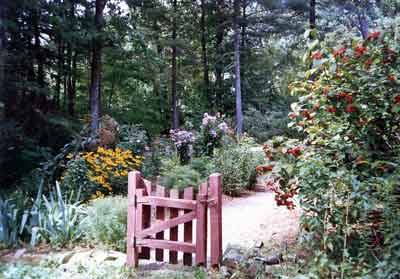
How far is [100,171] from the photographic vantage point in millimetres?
5301

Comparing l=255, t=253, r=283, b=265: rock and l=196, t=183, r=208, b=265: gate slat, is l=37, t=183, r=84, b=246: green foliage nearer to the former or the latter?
l=196, t=183, r=208, b=265: gate slat

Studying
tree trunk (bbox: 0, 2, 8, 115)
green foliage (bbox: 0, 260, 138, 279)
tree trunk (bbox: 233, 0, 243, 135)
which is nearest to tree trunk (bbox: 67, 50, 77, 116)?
tree trunk (bbox: 0, 2, 8, 115)

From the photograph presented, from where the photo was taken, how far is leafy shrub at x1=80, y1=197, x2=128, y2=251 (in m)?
3.54

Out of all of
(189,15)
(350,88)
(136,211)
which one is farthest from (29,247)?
(189,15)

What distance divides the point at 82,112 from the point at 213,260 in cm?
699

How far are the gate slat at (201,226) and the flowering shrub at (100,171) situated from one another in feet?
8.35

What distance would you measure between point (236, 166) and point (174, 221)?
3.43 m

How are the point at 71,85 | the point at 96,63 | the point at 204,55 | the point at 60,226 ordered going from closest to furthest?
1. the point at 60,226
2. the point at 96,63
3. the point at 71,85
4. the point at 204,55

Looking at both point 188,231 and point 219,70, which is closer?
point 188,231

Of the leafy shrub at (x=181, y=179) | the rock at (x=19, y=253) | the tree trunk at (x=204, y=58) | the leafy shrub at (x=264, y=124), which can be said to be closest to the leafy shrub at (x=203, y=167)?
the leafy shrub at (x=181, y=179)

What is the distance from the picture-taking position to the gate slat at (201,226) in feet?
9.58

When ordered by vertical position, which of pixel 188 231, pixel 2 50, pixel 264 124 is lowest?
pixel 188 231

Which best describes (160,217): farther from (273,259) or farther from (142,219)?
(273,259)

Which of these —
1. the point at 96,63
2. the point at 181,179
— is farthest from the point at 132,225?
the point at 96,63
